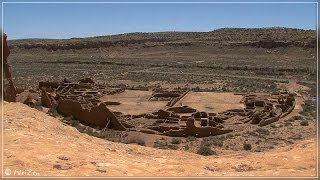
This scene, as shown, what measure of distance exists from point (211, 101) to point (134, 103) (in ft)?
21.4

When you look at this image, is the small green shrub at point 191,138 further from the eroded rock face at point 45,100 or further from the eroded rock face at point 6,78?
the eroded rock face at point 45,100

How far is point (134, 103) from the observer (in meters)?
34.8

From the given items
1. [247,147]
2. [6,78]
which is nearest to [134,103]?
[247,147]

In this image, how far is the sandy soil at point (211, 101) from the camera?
32866 millimetres

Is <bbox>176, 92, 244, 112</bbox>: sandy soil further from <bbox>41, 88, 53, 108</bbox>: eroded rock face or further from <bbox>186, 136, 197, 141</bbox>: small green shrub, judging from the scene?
<bbox>41, 88, 53, 108</bbox>: eroded rock face

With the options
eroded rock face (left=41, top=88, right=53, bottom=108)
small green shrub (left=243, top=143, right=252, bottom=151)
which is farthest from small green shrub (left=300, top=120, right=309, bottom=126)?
eroded rock face (left=41, top=88, right=53, bottom=108)

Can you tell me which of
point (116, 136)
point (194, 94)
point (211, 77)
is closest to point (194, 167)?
point (116, 136)

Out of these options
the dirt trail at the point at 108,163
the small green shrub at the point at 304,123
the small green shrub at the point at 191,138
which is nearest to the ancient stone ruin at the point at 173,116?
the small green shrub at the point at 191,138

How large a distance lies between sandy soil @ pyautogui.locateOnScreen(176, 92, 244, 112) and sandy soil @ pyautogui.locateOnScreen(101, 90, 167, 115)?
2325 millimetres

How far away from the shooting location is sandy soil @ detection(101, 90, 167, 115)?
3143 centimetres

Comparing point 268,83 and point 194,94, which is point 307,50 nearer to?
point 268,83

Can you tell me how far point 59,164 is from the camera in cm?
859

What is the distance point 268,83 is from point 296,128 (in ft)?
86.8

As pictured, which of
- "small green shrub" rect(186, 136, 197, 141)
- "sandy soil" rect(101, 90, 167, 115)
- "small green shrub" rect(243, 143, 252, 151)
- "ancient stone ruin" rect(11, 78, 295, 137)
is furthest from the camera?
"sandy soil" rect(101, 90, 167, 115)
